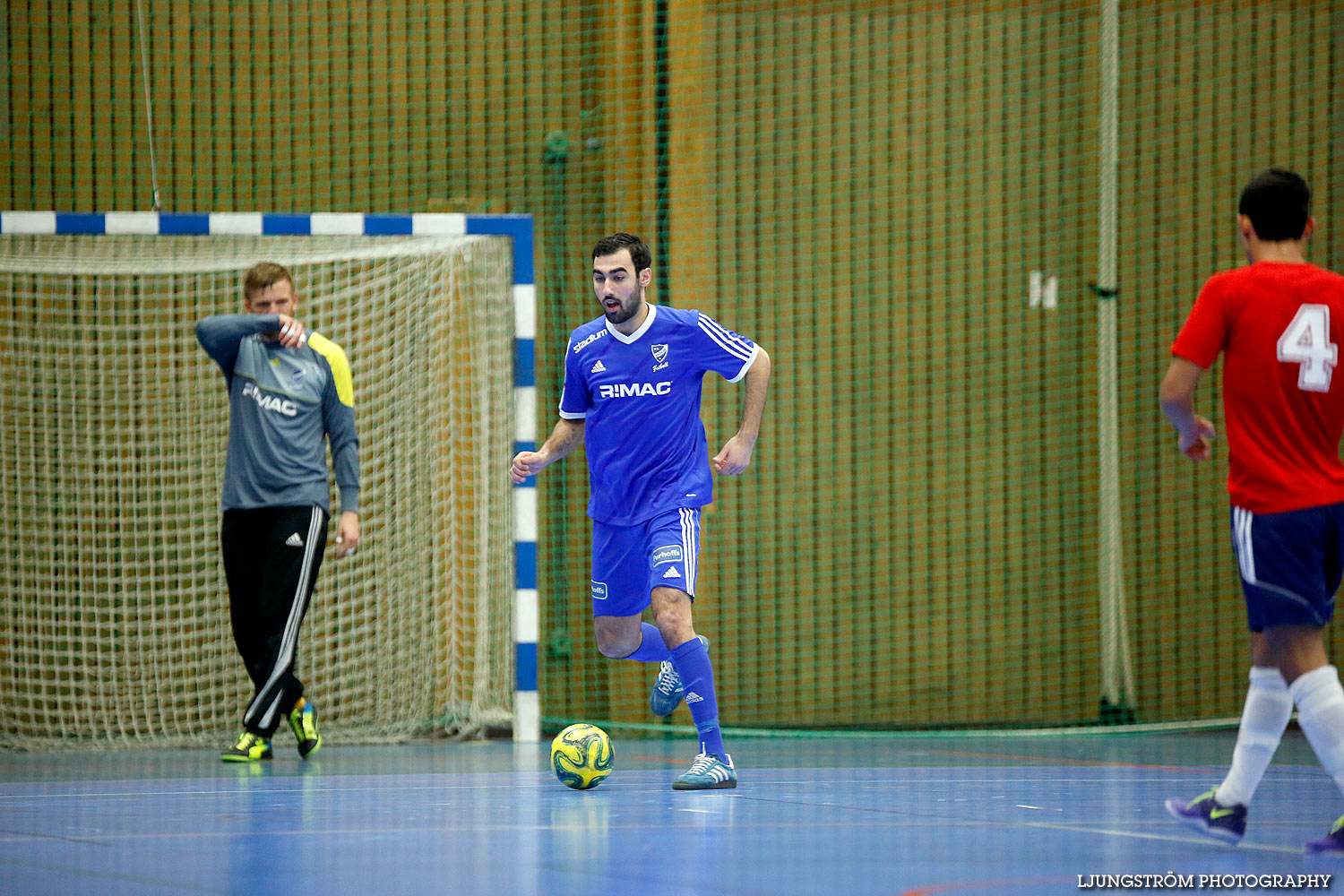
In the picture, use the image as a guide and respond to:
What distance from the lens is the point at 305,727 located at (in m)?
6.89

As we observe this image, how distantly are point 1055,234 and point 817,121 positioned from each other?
1682 millimetres

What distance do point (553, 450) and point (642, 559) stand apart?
583 millimetres

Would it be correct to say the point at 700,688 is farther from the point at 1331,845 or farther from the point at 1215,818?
the point at 1331,845

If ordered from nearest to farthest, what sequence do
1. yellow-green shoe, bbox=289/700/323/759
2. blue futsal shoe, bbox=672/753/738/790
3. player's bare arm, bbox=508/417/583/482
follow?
1. blue futsal shoe, bbox=672/753/738/790
2. player's bare arm, bbox=508/417/583/482
3. yellow-green shoe, bbox=289/700/323/759

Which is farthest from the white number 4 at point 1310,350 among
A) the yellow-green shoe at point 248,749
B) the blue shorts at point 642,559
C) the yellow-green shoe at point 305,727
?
the yellow-green shoe at point 248,749

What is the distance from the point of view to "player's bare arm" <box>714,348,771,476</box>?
18.0 ft

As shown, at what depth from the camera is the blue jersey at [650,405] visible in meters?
5.63

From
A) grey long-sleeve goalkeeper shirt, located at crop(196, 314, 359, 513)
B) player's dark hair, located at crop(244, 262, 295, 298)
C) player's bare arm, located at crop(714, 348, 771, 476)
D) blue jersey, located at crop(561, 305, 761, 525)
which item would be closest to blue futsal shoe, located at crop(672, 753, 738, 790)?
blue jersey, located at crop(561, 305, 761, 525)

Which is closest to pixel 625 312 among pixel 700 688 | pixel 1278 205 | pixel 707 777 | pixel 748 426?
pixel 748 426

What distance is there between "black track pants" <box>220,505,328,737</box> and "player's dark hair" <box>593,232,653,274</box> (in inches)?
84.3

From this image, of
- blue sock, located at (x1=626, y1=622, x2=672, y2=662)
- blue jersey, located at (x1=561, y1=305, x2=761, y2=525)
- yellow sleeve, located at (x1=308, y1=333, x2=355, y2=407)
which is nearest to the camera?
blue jersey, located at (x1=561, y1=305, x2=761, y2=525)

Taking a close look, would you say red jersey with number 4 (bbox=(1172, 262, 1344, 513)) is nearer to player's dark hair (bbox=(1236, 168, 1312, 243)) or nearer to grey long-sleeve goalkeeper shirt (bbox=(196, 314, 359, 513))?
player's dark hair (bbox=(1236, 168, 1312, 243))

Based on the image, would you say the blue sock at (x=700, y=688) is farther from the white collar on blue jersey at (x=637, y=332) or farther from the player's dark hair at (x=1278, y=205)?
Answer: the player's dark hair at (x=1278, y=205)

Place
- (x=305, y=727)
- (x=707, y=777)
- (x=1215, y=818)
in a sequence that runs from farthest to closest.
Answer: (x=305, y=727) → (x=707, y=777) → (x=1215, y=818)
